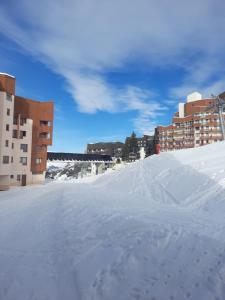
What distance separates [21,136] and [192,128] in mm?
66927

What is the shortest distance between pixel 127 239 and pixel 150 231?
1.02m

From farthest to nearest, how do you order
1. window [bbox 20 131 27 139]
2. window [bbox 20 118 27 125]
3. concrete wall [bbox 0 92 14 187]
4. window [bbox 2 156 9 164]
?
window [bbox 20 118 27 125], window [bbox 20 131 27 139], window [bbox 2 156 9 164], concrete wall [bbox 0 92 14 187]

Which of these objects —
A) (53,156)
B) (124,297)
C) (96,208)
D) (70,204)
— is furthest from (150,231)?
(53,156)

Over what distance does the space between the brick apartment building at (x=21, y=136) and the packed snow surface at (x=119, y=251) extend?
26.5 metres

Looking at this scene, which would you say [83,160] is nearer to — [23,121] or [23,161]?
[23,161]

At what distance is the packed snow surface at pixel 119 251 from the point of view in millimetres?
6730

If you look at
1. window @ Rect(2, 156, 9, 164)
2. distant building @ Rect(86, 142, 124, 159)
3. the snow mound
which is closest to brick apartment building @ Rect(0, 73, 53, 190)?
window @ Rect(2, 156, 9, 164)

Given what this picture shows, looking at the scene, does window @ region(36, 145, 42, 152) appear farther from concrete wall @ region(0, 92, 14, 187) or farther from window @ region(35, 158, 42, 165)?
concrete wall @ region(0, 92, 14, 187)

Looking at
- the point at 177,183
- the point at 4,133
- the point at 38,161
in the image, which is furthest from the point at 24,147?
the point at 177,183

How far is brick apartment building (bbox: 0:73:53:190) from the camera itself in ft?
133

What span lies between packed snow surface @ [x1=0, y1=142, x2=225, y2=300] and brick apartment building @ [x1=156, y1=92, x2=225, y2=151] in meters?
81.5

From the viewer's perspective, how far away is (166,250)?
8.52 metres

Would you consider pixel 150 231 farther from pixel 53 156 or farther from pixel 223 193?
pixel 53 156

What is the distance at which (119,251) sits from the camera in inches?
350
